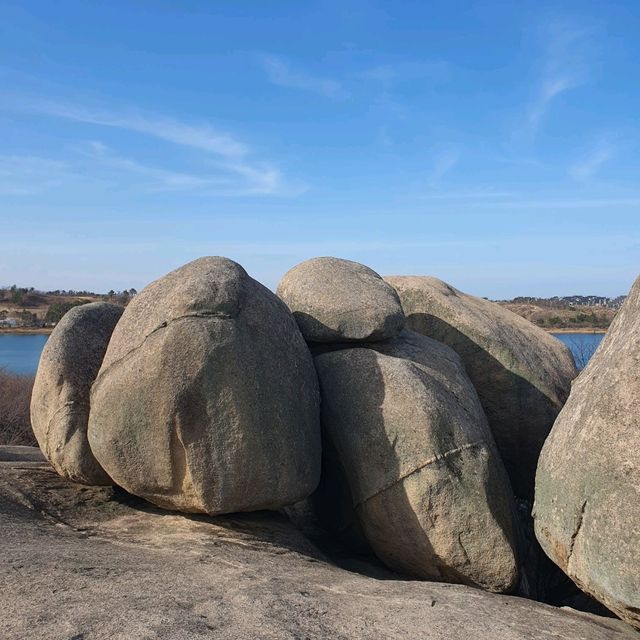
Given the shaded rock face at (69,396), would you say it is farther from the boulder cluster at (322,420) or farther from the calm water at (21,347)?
the calm water at (21,347)

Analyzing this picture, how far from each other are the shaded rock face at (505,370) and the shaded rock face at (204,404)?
8.59 feet

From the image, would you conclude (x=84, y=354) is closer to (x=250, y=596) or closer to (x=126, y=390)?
(x=126, y=390)

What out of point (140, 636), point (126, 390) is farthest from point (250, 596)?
point (126, 390)

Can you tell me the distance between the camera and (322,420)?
22.5ft

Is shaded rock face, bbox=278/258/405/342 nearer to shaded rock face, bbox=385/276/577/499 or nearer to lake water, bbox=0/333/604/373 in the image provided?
shaded rock face, bbox=385/276/577/499

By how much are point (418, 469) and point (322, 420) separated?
1075 millimetres

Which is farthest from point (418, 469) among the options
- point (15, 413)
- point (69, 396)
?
point (15, 413)

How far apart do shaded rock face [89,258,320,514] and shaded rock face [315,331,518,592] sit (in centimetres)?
47

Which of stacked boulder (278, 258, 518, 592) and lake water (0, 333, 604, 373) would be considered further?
lake water (0, 333, 604, 373)

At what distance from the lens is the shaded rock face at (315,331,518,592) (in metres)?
6.17

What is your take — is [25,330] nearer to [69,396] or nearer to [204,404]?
[69,396]

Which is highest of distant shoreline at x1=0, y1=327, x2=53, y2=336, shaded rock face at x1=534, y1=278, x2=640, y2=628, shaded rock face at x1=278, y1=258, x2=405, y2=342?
shaded rock face at x1=278, y1=258, x2=405, y2=342

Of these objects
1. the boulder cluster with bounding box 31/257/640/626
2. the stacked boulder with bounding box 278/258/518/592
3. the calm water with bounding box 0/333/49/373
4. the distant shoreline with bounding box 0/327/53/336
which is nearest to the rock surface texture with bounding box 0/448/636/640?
the boulder cluster with bounding box 31/257/640/626

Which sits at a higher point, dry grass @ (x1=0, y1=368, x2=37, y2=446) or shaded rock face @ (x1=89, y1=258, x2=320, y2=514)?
shaded rock face @ (x1=89, y1=258, x2=320, y2=514)
